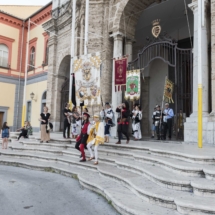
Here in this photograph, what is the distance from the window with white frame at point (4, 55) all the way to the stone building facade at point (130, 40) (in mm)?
7468

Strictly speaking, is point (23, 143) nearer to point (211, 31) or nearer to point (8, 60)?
point (211, 31)

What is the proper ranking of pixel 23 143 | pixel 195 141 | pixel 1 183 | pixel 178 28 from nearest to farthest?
pixel 1 183, pixel 195 141, pixel 23 143, pixel 178 28

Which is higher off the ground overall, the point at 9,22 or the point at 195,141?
the point at 9,22

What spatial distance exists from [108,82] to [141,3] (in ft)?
14.2

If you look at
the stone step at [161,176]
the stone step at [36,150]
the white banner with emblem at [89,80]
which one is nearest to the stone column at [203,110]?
the stone step at [161,176]

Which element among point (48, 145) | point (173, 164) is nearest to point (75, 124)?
point (48, 145)

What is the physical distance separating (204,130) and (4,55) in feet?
68.1

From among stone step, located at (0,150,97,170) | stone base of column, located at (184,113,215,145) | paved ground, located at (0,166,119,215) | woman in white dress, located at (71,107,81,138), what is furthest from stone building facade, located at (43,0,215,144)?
paved ground, located at (0,166,119,215)

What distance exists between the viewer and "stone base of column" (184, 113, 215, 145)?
7.57 m

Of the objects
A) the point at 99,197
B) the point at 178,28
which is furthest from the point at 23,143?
the point at 178,28

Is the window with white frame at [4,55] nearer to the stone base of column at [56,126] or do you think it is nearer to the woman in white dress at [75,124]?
the stone base of column at [56,126]

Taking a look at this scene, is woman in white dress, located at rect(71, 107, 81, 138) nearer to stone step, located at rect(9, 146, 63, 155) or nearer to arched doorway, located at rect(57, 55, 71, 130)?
stone step, located at rect(9, 146, 63, 155)

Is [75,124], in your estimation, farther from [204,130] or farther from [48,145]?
[204,130]

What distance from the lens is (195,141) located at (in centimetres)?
797
